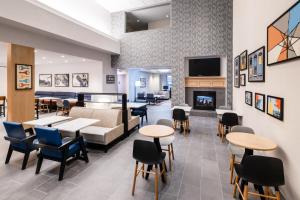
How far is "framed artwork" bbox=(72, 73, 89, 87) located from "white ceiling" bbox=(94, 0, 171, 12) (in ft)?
13.6

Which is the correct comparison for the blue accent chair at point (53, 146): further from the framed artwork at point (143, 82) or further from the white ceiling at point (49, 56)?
the framed artwork at point (143, 82)

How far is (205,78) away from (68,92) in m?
8.55

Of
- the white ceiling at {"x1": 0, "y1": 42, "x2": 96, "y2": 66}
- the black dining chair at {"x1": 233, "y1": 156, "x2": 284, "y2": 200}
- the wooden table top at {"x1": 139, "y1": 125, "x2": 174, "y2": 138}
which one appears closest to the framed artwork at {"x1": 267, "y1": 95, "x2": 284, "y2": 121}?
the black dining chair at {"x1": 233, "y1": 156, "x2": 284, "y2": 200}

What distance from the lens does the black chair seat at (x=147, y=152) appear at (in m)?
2.30

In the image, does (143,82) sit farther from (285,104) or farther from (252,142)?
(285,104)

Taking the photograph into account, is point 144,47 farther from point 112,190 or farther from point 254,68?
point 112,190

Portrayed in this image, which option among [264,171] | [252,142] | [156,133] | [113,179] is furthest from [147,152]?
[252,142]

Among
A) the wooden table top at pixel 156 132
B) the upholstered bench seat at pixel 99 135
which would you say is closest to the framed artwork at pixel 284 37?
the wooden table top at pixel 156 132

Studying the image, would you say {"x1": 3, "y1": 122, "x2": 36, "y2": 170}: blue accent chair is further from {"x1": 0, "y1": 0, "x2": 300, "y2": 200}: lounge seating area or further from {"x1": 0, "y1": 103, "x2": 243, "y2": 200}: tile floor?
{"x1": 0, "y1": 103, "x2": 243, "y2": 200}: tile floor

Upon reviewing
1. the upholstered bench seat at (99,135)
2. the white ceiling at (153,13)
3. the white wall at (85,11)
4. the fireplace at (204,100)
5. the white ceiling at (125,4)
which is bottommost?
the upholstered bench seat at (99,135)

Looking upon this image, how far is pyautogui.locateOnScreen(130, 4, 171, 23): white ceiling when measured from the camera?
8969 mm

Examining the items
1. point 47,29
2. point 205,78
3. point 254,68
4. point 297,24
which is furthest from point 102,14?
point 297,24

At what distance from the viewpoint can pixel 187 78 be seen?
26.9 feet

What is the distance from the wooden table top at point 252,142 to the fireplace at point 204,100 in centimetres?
558
